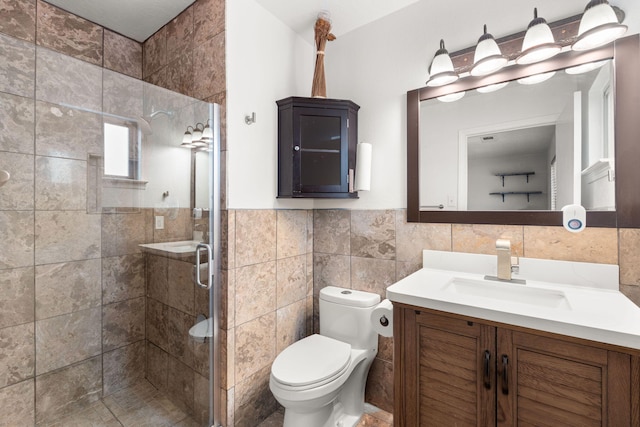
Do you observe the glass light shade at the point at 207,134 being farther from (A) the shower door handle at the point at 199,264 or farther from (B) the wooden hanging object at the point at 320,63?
(B) the wooden hanging object at the point at 320,63

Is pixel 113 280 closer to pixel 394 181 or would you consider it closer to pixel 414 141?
pixel 394 181

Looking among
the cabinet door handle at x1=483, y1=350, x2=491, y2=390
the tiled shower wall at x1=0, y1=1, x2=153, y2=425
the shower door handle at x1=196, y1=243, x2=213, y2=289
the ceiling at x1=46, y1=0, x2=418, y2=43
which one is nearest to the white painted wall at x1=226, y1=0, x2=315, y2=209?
the ceiling at x1=46, y1=0, x2=418, y2=43

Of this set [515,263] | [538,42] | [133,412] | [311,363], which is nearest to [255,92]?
[538,42]

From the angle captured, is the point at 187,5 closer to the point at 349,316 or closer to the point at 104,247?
the point at 104,247

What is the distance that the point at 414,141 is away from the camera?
5.65 feet

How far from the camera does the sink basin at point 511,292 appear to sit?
1267 mm

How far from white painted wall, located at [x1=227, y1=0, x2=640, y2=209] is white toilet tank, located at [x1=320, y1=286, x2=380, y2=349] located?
58cm

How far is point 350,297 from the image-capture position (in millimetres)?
1793

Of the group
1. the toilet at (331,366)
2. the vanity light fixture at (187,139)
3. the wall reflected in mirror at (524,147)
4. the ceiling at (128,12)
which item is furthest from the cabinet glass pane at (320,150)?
the ceiling at (128,12)

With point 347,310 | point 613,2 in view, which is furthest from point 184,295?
point 613,2

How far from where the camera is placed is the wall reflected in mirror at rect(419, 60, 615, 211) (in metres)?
1.29

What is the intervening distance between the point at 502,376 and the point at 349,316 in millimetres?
866

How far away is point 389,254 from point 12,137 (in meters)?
1.94

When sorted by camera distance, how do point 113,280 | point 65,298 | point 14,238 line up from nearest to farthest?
point 14,238 < point 65,298 < point 113,280
